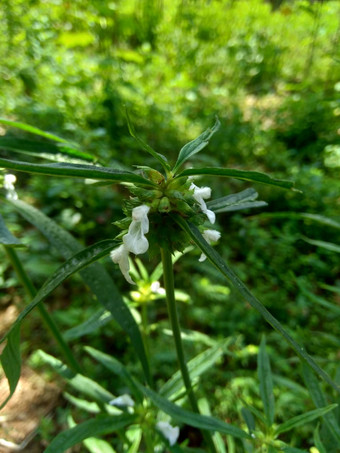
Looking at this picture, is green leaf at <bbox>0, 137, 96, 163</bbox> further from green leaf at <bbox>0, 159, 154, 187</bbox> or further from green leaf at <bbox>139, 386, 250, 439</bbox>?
green leaf at <bbox>139, 386, 250, 439</bbox>

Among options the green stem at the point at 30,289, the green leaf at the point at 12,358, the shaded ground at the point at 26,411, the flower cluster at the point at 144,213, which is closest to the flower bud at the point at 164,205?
the flower cluster at the point at 144,213

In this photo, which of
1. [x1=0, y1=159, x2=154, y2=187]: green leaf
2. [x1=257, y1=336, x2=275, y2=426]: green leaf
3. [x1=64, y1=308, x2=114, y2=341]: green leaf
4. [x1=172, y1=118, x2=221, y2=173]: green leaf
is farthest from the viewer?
[x1=64, y1=308, x2=114, y2=341]: green leaf

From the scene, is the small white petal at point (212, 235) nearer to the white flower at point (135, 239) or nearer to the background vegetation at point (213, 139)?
the white flower at point (135, 239)

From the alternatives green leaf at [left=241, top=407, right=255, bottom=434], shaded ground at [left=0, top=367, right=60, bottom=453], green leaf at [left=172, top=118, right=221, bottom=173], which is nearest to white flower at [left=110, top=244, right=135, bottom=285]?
green leaf at [left=172, top=118, right=221, bottom=173]

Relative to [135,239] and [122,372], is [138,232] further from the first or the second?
[122,372]

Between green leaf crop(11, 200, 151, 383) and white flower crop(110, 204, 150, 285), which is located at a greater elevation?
white flower crop(110, 204, 150, 285)

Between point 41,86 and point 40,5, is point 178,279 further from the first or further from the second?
point 40,5

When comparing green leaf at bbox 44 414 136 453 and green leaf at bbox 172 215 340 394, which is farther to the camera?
green leaf at bbox 44 414 136 453
